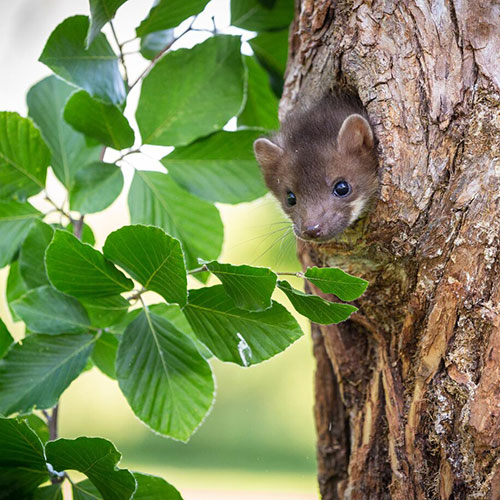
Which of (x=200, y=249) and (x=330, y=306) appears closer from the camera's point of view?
(x=330, y=306)

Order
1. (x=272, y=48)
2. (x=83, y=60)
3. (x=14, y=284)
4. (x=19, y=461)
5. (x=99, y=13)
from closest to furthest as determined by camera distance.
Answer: (x=19, y=461), (x=99, y=13), (x=83, y=60), (x=14, y=284), (x=272, y=48)

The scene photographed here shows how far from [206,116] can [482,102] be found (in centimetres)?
62

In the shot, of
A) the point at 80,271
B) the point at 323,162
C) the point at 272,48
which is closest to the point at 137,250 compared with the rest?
the point at 80,271

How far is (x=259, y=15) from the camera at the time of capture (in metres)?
1.76

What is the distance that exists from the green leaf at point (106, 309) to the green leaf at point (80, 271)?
41 millimetres

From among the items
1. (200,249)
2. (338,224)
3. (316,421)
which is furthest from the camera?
(316,421)

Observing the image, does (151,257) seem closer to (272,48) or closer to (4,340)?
(4,340)

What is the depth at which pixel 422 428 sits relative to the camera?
134 centimetres

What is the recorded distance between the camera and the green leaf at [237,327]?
4.02ft

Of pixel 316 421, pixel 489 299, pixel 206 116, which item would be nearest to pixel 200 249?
pixel 206 116

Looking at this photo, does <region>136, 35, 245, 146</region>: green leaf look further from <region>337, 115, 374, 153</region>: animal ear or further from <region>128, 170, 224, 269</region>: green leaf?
<region>337, 115, 374, 153</region>: animal ear

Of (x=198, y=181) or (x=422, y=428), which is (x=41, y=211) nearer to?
(x=198, y=181)

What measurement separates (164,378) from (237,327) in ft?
0.59

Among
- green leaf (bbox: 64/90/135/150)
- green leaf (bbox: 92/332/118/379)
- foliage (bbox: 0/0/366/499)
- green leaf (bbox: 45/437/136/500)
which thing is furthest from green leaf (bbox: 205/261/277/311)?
green leaf (bbox: 64/90/135/150)
